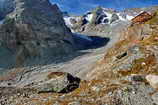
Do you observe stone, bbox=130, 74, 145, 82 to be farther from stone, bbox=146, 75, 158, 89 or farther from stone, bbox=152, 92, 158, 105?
stone, bbox=152, 92, 158, 105

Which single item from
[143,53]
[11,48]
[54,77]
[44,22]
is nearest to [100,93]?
[54,77]

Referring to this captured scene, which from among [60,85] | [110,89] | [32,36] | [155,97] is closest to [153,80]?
[155,97]

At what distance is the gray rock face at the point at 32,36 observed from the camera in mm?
151875

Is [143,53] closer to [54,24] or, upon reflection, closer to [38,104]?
[38,104]

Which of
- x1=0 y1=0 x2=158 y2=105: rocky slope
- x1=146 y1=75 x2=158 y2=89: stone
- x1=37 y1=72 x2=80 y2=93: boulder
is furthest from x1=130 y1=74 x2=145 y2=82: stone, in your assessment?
x1=37 y1=72 x2=80 y2=93: boulder

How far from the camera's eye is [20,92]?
1786 cm

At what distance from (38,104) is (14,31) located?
148m

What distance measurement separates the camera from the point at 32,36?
158875 millimetres

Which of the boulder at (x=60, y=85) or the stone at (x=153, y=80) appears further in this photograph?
the boulder at (x=60, y=85)

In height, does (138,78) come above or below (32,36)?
above

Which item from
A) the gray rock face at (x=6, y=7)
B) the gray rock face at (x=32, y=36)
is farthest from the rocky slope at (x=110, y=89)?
the gray rock face at (x=6, y=7)

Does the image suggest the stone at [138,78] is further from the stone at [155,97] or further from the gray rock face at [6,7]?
the gray rock face at [6,7]

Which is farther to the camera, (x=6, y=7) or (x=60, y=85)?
(x=6, y=7)

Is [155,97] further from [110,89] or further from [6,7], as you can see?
[6,7]
